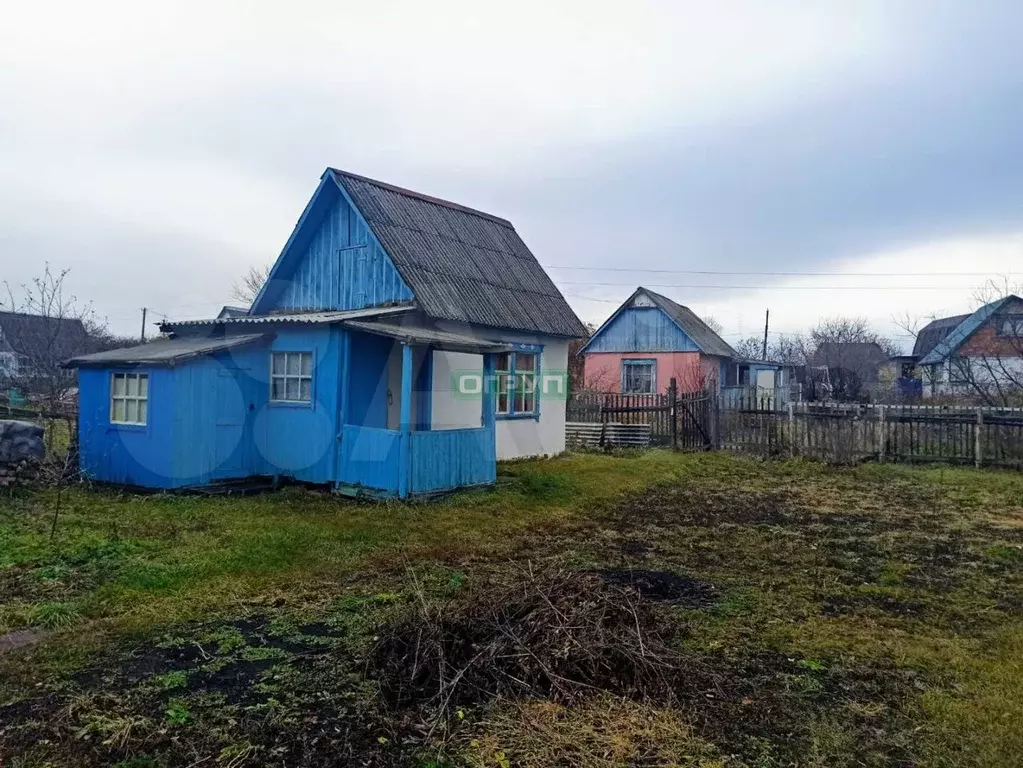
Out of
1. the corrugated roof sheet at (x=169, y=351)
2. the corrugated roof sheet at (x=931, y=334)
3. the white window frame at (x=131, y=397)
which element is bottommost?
the white window frame at (x=131, y=397)

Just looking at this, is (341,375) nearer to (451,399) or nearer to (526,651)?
(451,399)

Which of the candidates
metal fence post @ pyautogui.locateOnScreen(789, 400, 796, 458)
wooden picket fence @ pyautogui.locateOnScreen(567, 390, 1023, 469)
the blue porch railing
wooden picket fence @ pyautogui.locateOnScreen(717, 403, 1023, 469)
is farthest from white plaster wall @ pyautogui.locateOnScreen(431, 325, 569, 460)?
metal fence post @ pyautogui.locateOnScreen(789, 400, 796, 458)

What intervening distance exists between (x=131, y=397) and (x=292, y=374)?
234 cm

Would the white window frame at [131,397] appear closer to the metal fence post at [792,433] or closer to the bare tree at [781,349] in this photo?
the metal fence post at [792,433]

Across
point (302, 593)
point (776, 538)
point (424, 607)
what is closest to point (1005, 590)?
point (776, 538)

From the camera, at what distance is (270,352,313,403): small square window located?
10961 mm

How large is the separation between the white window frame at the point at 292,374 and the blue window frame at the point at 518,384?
385cm

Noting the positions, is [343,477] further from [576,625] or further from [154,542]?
[576,625]

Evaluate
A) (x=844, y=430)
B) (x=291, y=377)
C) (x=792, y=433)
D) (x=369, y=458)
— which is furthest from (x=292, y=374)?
(x=844, y=430)

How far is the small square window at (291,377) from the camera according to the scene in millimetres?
10961

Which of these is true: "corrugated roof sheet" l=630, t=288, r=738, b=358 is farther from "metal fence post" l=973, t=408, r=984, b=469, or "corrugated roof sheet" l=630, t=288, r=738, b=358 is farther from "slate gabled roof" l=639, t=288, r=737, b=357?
"metal fence post" l=973, t=408, r=984, b=469

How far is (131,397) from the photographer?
1052 cm

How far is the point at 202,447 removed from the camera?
1031cm

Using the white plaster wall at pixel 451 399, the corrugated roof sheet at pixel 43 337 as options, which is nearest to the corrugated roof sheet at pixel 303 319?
the white plaster wall at pixel 451 399
